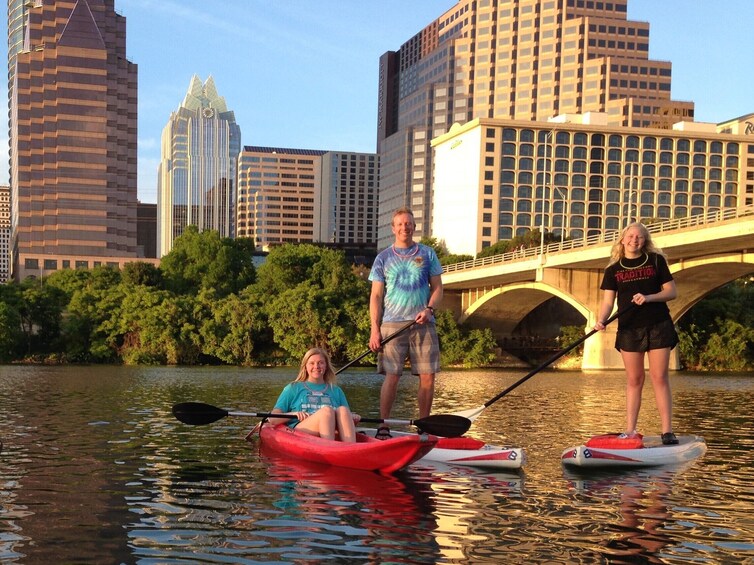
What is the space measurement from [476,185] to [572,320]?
2312 inches

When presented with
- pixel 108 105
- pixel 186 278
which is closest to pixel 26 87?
pixel 108 105

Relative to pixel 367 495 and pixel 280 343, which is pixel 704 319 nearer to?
pixel 280 343

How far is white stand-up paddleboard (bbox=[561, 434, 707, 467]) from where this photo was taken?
→ 35.9 ft

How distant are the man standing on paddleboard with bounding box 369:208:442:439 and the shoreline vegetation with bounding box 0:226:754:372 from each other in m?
47.4

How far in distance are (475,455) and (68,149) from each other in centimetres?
14098

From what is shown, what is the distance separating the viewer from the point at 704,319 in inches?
2581

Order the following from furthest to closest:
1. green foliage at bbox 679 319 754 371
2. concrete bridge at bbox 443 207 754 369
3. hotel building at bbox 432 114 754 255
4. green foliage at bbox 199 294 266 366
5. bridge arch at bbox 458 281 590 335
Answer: hotel building at bbox 432 114 754 255 → bridge arch at bbox 458 281 590 335 → green foliage at bbox 679 319 754 371 → green foliage at bbox 199 294 266 366 → concrete bridge at bbox 443 207 754 369

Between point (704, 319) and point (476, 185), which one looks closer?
point (704, 319)

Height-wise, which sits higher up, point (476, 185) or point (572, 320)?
point (476, 185)

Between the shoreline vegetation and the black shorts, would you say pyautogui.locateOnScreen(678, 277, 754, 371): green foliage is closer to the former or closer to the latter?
the shoreline vegetation

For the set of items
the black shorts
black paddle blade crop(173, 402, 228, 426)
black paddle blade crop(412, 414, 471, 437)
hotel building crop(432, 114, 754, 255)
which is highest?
hotel building crop(432, 114, 754, 255)

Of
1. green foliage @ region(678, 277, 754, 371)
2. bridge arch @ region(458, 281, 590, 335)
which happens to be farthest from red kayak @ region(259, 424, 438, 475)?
green foliage @ region(678, 277, 754, 371)

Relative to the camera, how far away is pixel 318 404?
37.7ft

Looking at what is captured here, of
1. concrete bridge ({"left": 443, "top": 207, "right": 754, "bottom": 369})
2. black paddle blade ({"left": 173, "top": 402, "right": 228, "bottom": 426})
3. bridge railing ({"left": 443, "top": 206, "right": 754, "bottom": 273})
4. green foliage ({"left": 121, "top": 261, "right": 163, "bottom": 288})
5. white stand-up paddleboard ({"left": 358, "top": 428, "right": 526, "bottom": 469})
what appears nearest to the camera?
white stand-up paddleboard ({"left": 358, "top": 428, "right": 526, "bottom": 469})
